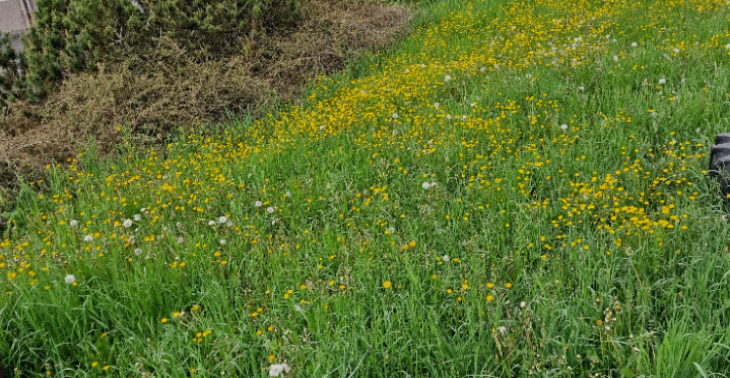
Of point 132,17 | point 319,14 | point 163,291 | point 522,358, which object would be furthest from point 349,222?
point 319,14

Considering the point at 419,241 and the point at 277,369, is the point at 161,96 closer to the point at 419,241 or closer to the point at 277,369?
the point at 419,241

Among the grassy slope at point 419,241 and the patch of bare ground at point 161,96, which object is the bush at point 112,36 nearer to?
the patch of bare ground at point 161,96

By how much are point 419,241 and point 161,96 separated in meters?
4.74

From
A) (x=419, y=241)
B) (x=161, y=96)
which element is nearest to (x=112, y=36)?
(x=161, y=96)

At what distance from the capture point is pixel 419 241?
3582 mm

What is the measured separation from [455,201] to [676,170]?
63.3 inches

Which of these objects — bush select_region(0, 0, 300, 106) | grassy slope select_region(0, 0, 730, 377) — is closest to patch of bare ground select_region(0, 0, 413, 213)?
bush select_region(0, 0, 300, 106)

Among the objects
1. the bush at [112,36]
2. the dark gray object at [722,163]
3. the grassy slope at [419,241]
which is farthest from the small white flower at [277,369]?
the bush at [112,36]

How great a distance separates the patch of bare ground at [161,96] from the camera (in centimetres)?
601

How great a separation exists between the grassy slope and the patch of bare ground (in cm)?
53

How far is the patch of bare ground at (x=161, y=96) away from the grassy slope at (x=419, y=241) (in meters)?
0.53

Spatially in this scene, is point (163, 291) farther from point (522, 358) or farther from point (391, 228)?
point (522, 358)

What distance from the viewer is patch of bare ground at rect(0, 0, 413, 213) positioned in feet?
19.7

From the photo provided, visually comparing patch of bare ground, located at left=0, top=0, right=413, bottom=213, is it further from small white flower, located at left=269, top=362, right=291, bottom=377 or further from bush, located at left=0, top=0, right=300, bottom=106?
small white flower, located at left=269, top=362, right=291, bottom=377
